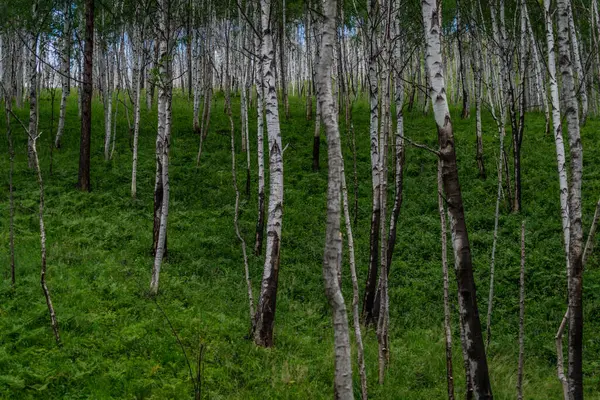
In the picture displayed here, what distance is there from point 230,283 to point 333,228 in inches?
288

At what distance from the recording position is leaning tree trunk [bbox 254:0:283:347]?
798 cm

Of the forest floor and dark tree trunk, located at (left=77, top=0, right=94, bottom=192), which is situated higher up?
dark tree trunk, located at (left=77, top=0, right=94, bottom=192)

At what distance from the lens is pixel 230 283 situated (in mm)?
10750

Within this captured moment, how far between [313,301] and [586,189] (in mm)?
11106

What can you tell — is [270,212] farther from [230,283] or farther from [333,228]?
[333,228]

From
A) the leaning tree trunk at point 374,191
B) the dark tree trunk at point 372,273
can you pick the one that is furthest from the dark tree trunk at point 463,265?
the dark tree trunk at point 372,273

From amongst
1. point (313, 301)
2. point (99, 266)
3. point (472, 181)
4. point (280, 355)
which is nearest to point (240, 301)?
point (313, 301)

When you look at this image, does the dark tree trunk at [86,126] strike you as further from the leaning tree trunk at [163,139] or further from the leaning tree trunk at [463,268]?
the leaning tree trunk at [463,268]

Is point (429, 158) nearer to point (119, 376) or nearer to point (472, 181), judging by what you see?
point (472, 181)

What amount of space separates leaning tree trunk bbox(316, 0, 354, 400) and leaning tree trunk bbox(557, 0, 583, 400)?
272cm

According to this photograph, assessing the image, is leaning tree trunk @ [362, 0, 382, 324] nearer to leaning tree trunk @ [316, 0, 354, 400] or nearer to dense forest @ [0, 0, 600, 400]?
dense forest @ [0, 0, 600, 400]

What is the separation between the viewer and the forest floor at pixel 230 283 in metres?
6.77

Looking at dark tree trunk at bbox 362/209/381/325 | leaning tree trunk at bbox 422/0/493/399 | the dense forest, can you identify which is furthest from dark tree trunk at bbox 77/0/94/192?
leaning tree trunk at bbox 422/0/493/399

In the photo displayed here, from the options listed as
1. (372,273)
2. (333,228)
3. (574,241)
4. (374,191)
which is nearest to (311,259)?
(372,273)
